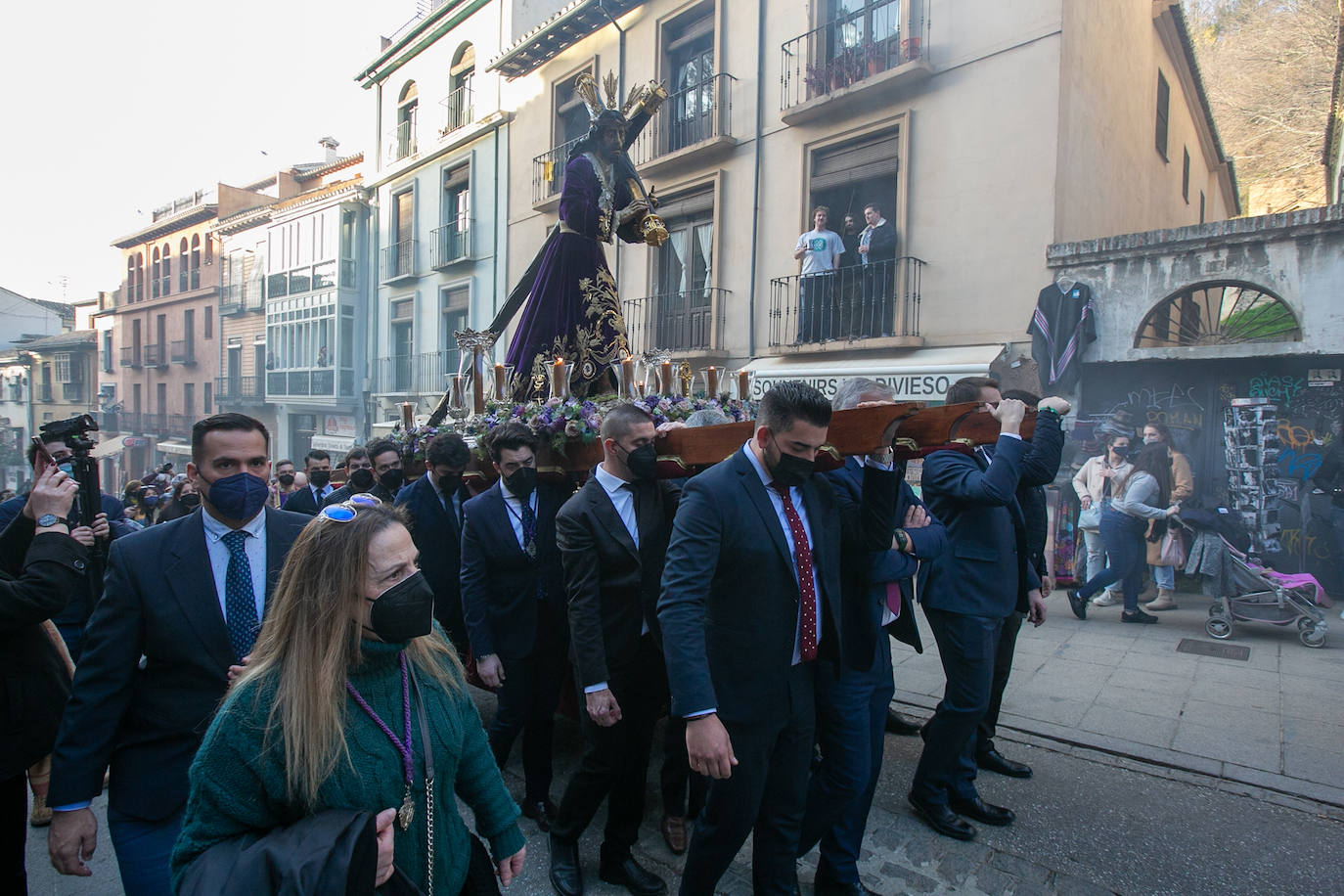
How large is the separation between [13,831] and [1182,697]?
632cm

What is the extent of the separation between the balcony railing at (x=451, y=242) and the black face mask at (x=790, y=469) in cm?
1672

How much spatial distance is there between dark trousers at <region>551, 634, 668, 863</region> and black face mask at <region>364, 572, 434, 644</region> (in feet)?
5.23

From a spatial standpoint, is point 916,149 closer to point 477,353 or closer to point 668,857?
point 477,353

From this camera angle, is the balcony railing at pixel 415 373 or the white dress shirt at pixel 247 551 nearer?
the white dress shirt at pixel 247 551

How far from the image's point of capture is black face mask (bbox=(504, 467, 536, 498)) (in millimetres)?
3824

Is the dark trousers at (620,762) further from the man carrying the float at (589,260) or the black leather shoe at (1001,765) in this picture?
the man carrying the float at (589,260)

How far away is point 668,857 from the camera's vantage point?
11.0 ft

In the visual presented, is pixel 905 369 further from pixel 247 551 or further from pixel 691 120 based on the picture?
pixel 247 551

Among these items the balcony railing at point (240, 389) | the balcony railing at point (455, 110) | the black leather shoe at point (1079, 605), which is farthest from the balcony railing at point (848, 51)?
the balcony railing at point (240, 389)

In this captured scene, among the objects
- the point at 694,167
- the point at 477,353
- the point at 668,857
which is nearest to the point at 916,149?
the point at 694,167

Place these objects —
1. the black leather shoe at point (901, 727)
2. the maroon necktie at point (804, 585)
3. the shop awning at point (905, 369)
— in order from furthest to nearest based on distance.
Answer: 1. the shop awning at point (905, 369)
2. the black leather shoe at point (901, 727)
3. the maroon necktie at point (804, 585)

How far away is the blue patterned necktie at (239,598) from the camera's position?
2.18m

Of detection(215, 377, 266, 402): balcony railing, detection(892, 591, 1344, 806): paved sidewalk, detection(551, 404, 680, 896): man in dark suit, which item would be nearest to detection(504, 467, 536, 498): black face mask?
detection(551, 404, 680, 896): man in dark suit

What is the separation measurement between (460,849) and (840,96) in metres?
10.9
